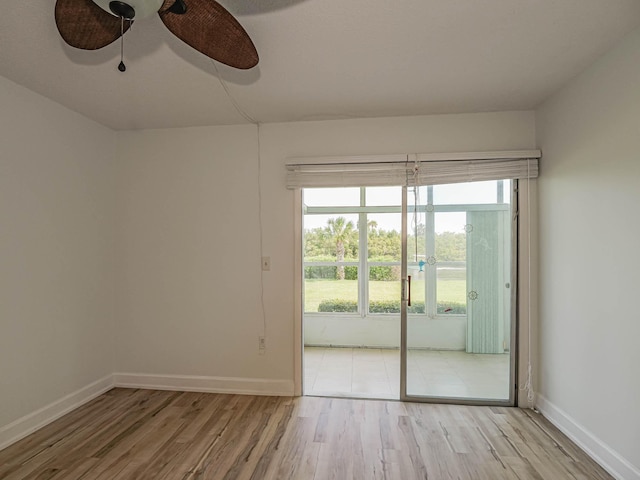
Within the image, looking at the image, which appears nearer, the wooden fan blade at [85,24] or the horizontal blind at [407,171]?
the wooden fan blade at [85,24]

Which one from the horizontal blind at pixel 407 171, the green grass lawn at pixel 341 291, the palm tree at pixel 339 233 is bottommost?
the green grass lawn at pixel 341 291

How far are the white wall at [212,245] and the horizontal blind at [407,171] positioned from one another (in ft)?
0.45

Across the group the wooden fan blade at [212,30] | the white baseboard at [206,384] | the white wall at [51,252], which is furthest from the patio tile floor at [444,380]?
the wooden fan blade at [212,30]

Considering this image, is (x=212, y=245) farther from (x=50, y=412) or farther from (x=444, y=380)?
(x=444, y=380)

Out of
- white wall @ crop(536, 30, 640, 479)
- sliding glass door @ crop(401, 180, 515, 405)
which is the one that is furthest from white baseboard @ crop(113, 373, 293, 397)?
white wall @ crop(536, 30, 640, 479)

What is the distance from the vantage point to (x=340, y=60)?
196 centimetres

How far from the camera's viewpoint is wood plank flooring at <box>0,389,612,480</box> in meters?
1.90

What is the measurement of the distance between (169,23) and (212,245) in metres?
1.99

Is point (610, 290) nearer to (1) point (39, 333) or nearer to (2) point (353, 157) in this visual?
(2) point (353, 157)

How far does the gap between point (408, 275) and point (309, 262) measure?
203 centimetres

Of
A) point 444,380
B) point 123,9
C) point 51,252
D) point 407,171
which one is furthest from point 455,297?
point 51,252

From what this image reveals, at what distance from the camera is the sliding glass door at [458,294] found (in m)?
2.74

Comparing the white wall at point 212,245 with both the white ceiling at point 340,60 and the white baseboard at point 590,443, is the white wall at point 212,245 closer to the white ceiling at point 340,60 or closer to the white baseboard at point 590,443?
the white ceiling at point 340,60

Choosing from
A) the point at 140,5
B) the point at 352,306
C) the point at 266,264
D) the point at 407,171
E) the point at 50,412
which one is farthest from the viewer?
the point at 352,306
